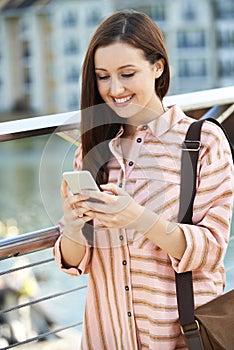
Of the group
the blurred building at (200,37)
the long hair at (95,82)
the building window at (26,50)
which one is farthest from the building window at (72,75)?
the long hair at (95,82)

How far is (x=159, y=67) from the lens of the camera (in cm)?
93

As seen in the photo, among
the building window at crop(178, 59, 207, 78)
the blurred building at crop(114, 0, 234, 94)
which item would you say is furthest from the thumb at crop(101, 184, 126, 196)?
the building window at crop(178, 59, 207, 78)

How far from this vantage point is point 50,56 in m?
26.9

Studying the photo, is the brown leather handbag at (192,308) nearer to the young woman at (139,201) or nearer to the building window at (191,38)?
the young woman at (139,201)

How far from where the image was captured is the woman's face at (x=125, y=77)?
0.90 metres

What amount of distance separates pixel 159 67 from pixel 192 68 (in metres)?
25.0

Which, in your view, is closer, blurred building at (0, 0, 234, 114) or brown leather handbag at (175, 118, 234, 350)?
brown leather handbag at (175, 118, 234, 350)

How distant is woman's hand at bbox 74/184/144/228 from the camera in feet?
2.71

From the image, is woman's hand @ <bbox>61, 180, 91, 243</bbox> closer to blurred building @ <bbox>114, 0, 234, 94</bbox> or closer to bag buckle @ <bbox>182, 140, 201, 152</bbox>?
bag buckle @ <bbox>182, 140, 201, 152</bbox>

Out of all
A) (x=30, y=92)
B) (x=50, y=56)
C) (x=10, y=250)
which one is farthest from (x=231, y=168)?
(x=50, y=56)

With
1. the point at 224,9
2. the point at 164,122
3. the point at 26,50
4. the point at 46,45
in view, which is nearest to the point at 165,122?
the point at 164,122

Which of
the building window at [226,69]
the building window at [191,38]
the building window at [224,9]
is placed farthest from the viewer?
the building window at [191,38]

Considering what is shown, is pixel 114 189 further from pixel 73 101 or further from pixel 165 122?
pixel 73 101

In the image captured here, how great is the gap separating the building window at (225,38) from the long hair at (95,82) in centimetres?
2537
